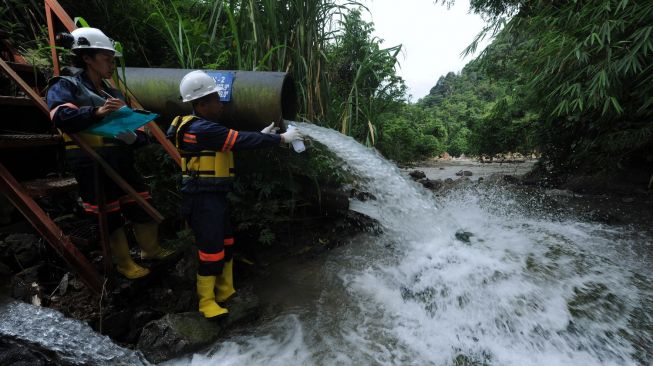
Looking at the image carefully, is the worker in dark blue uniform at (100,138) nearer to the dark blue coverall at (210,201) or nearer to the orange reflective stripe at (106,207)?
the orange reflective stripe at (106,207)

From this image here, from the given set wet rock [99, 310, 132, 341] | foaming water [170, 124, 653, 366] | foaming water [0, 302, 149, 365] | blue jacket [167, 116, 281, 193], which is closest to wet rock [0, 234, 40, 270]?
foaming water [0, 302, 149, 365]

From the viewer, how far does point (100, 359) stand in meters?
1.83

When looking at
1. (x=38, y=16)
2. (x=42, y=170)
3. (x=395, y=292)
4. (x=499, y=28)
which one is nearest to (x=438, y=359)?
(x=395, y=292)

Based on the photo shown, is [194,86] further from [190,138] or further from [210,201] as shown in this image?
[210,201]

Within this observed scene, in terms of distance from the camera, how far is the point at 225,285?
254 centimetres

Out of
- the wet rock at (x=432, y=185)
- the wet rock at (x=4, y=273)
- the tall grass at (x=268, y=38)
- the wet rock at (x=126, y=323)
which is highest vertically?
the tall grass at (x=268, y=38)

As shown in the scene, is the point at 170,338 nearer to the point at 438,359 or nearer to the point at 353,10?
the point at 438,359

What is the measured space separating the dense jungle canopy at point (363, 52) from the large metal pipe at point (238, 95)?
45 centimetres

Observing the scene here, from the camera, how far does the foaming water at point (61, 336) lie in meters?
1.75

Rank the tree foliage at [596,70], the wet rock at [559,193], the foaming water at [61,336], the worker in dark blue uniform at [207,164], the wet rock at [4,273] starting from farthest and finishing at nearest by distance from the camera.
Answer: the wet rock at [559,193], the tree foliage at [596,70], the wet rock at [4,273], the worker in dark blue uniform at [207,164], the foaming water at [61,336]

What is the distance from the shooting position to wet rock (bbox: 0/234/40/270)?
98.6 inches

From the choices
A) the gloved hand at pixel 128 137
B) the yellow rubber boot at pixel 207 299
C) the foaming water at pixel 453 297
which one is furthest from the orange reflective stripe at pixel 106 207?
the foaming water at pixel 453 297

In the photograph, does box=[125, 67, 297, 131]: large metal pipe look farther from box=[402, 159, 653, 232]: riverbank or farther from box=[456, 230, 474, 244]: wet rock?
box=[402, 159, 653, 232]: riverbank

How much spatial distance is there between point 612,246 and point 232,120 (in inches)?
154
